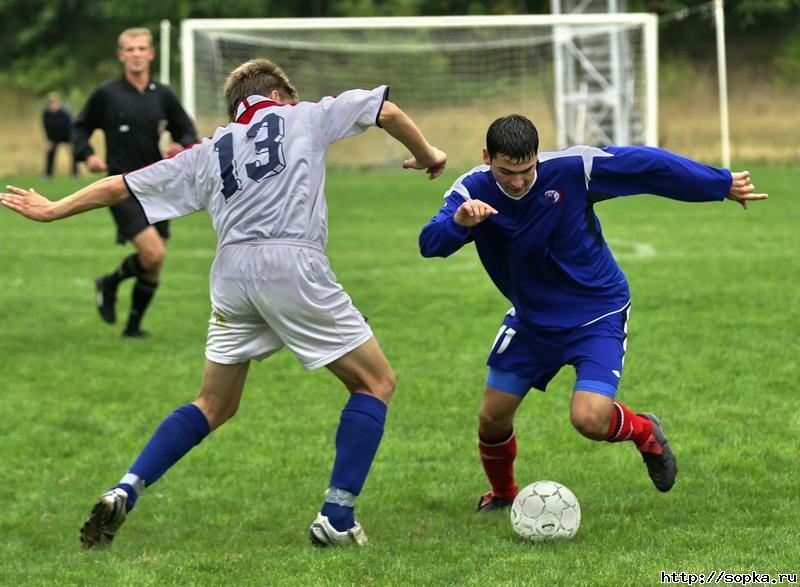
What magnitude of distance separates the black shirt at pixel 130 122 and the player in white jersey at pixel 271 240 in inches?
210

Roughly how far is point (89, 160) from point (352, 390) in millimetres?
5572

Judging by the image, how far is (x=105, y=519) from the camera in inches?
201

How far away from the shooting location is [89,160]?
10.3 m

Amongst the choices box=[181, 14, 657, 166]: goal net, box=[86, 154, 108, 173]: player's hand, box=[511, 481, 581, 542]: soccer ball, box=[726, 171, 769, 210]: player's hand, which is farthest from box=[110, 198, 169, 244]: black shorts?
box=[181, 14, 657, 166]: goal net

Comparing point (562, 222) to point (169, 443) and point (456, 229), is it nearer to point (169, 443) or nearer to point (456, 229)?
point (456, 229)

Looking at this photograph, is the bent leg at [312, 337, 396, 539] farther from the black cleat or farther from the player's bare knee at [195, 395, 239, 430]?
the black cleat

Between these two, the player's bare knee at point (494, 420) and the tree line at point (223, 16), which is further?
the tree line at point (223, 16)

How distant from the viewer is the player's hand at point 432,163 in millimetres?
5465

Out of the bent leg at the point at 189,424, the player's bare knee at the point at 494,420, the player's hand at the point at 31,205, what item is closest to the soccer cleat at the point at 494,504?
the player's bare knee at the point at 494,420

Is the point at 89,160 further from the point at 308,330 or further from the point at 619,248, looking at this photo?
the point at 619,248

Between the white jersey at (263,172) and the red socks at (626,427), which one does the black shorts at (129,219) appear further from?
the red socks at (626,427)

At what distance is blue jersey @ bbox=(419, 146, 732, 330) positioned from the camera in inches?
207

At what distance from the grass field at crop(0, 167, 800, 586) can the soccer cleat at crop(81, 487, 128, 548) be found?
79mm

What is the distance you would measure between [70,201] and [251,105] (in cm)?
78
